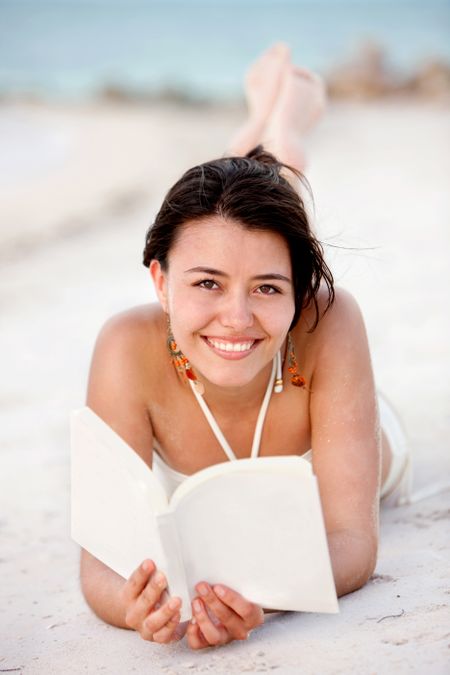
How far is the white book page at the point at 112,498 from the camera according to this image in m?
1.93

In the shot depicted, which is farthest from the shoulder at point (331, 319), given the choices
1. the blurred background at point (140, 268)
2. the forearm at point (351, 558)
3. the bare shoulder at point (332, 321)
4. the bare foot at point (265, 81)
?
the bare foot at point (265, 81)

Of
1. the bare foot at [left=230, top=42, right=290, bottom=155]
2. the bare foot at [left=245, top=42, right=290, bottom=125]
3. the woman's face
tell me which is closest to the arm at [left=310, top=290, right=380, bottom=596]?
the woman's face

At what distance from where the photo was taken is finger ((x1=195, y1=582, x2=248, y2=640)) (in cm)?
201

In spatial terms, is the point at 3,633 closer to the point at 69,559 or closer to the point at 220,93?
the point at 69,559

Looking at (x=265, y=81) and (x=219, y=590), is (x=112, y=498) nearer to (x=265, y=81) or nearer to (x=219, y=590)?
(x=219, y=590)

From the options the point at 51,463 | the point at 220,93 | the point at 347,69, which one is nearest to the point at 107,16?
the point at 220,93

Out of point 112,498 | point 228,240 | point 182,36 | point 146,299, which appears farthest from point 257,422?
point 182,36

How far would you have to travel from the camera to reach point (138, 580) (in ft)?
6.65

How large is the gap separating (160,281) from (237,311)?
0.40 m

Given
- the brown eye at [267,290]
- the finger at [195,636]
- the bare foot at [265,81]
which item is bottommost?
the finger at [195,636]

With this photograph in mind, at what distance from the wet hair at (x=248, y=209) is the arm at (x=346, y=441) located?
12cm

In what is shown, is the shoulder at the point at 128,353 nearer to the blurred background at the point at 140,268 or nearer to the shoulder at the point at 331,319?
the shoulder at the point at 331,319

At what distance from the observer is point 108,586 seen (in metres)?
2.38

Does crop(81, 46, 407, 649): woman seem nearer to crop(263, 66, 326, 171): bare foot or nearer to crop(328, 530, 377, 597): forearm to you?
crop(328, 530, 377, 597): forearm
